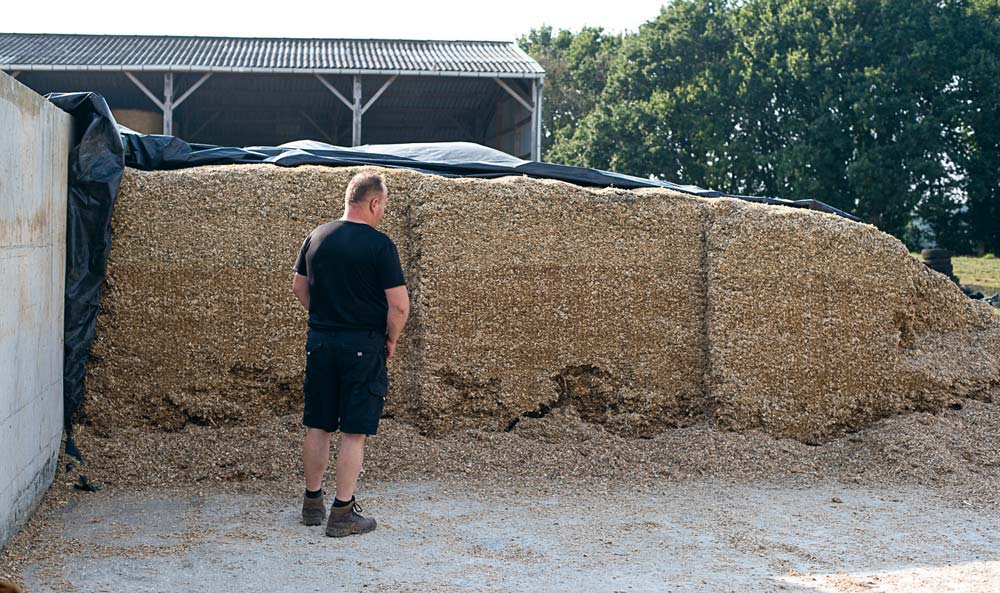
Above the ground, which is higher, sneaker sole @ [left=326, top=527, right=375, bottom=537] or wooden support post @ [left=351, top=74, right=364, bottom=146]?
wooden support post @ [left=351, top=74, right=364, bottom=146]

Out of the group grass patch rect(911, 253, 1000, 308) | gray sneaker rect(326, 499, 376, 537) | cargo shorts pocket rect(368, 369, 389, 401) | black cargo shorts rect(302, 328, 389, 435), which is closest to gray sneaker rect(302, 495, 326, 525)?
gray sneaker rect(326, 499, 376, 537)

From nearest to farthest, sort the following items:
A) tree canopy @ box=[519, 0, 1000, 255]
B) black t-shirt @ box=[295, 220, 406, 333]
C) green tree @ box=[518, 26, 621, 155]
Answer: black t-shirt @ box=[295, 220, 406, 333], tree canopy @ box=[519, 0, 1000, 255], green tree @ box=[518, 26, 621, 155]

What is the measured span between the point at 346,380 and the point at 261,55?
598 inches

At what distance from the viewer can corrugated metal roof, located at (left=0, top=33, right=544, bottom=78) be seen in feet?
57.0

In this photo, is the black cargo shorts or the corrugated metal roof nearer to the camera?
the black cargo shorts

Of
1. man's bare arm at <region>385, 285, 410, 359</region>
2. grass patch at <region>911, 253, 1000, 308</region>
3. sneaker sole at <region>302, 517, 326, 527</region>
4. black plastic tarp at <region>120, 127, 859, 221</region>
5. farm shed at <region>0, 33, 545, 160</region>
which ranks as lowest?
sneaker sole at <region>302, 517, 326, 527</region>

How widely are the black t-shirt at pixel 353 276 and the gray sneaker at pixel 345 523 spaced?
0.82 meters

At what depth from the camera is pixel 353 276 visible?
441 centimetres

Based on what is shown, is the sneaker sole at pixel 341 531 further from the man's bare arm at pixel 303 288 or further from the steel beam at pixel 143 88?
the steel beam at pixel 143 88

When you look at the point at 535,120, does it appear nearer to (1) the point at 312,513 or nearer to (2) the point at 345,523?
(1) the point at 312,513

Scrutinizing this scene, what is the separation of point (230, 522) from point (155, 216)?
6.46ft

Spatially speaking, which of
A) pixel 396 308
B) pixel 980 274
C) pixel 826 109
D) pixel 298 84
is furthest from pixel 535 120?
pixel 826 109

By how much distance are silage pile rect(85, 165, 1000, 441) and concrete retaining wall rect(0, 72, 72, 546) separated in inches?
24.6

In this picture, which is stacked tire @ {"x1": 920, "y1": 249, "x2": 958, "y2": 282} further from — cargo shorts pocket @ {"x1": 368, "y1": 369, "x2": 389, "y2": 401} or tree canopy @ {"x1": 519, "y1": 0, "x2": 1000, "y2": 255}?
cargo shorts pocket @ {"x1": 368, "y1": 369, "x2": 389, "y2": 401}
